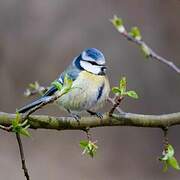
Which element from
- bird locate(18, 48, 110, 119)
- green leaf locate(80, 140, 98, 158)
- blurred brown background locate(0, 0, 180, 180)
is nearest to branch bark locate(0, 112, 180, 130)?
green leaf locate(80, 140, 98, 158)

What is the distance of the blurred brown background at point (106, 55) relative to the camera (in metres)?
6.40

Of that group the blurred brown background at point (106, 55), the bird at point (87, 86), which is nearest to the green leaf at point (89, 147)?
the bird at point (87, 86)

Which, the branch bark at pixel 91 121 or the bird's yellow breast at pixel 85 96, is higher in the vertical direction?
the bird's yellow breast at pixel 85 96

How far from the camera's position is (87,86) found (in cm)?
258

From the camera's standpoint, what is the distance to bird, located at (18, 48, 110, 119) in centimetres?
250

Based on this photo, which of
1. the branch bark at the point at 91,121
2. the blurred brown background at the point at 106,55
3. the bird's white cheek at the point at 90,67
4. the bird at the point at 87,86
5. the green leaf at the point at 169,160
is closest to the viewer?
the green leaf at the point at 169,160

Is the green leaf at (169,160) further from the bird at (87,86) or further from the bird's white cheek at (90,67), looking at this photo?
the bird's white cheek at (90,67)

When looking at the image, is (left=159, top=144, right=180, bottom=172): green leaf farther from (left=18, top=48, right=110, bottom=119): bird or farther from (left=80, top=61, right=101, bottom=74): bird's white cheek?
(left=80, top=61, right=101, bottom=74): bird's white cheek

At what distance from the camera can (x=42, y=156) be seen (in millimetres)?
6379

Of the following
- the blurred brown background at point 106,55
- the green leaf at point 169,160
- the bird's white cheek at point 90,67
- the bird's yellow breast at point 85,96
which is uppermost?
the blurred brown background at point 106,55

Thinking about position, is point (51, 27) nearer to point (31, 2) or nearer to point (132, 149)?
point (31, 2)

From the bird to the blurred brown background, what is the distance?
3686mm

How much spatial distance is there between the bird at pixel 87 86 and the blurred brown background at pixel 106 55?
369 centimetres

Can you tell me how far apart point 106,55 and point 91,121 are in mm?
4626
